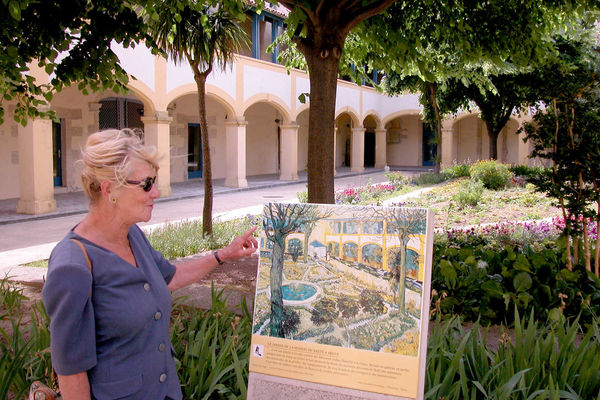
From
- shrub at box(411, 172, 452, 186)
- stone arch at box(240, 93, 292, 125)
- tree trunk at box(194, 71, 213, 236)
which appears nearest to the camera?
tree trunk at box(194, 71, 213, 236)

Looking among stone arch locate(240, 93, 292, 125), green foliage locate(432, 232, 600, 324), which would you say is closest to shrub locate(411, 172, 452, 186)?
stone arch locate(240, 93, 292, 125)

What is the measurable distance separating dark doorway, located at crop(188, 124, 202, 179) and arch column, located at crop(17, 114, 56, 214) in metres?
8.31

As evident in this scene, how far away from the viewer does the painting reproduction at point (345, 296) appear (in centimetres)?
189

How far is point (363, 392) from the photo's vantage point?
74.9 inches

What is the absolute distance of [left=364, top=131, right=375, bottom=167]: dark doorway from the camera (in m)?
33.7

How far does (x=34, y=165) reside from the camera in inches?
482

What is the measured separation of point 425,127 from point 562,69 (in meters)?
28.6

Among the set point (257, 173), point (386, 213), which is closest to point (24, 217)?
point (386, 213)

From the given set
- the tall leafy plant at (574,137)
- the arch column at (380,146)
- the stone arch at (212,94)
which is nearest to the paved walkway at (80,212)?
the stone arch at (212,94)

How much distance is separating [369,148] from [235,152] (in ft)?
53.0

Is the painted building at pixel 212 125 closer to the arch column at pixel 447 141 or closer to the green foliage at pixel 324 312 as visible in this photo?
the arch column at pixel 447 141

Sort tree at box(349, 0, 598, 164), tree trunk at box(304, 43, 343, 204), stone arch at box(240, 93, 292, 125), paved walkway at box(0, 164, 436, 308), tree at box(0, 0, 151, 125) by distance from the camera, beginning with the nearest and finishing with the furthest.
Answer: tree trunk at box(304, 43, 343, 204) < tree at box(0, 0, 151, 125) < tree at box(349, 0, 598, 164) < paved walkway at box(0, 164, 436, 308) < stone arch at box(240, 93, 292, 125)

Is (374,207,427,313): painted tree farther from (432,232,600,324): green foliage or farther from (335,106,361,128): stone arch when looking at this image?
(335,106,361,128): stone arch

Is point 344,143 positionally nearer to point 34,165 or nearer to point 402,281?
point 34,165
